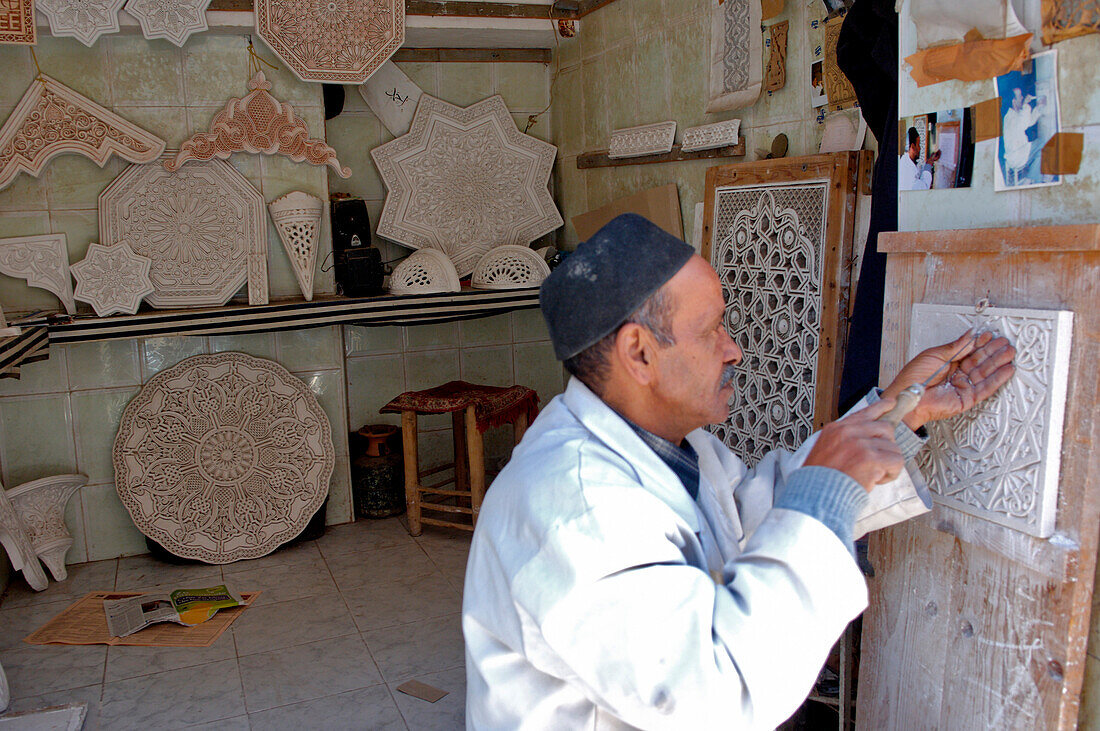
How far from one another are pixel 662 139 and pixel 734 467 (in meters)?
2.06

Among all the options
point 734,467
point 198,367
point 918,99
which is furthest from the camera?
point 198,367

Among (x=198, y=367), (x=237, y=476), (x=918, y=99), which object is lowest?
(x=237, y=476)

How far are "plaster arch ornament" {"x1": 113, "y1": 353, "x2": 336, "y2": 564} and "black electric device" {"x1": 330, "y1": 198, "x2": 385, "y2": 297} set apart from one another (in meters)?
0.53

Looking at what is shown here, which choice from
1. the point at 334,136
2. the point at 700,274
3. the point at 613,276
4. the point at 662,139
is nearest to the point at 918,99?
the point at 700,274

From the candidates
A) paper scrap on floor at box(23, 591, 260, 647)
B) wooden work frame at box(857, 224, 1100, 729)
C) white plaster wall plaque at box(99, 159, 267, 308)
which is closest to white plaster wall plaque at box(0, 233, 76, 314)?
white plaster wall plaque at box(99, 159, 267, 308)

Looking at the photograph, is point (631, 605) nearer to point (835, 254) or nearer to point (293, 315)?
point (835, 254)

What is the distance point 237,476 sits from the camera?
3.87m

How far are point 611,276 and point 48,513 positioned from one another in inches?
130

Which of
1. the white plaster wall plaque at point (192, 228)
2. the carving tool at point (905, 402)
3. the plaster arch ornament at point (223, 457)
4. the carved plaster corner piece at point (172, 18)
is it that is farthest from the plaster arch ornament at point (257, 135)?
the carving tool at point (905, 402)

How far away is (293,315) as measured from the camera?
145 inches

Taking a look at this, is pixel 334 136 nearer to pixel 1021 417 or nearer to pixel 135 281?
pixel 135 281

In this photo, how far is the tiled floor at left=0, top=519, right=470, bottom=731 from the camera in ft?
8.86

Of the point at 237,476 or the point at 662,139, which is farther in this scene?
the point at 237,476

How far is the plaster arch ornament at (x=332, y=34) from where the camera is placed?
3612 mm
